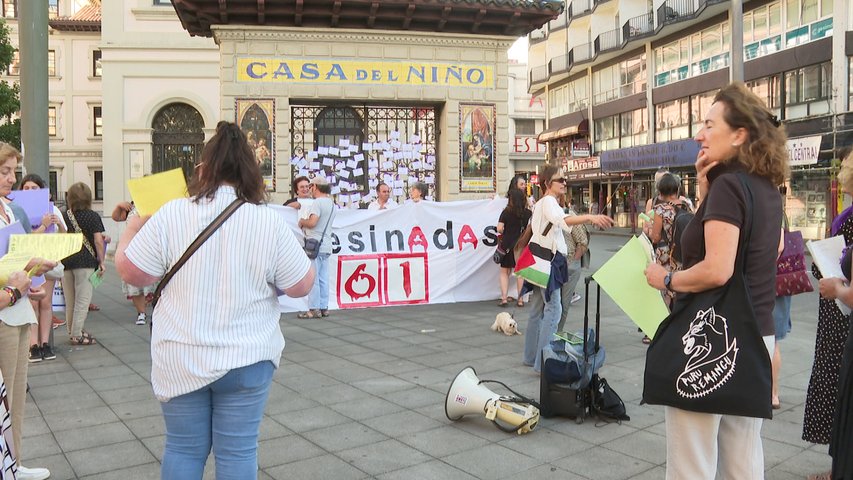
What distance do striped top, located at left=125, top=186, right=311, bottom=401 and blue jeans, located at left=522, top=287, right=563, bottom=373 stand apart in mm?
3863

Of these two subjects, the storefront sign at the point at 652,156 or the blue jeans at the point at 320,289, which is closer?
the blue jeans at the point at 320,289

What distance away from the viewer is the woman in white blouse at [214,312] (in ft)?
9.07

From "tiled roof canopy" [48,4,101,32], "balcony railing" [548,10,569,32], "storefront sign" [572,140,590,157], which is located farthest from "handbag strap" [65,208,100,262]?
"balcony railing" [548,10,569,32]

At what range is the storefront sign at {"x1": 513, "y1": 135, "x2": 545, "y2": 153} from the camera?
221 feet

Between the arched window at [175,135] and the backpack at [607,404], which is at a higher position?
the arched window at [175,135]

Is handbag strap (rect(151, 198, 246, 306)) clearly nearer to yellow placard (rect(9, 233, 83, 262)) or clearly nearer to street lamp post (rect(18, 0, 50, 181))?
yellow placard (rect(9, 233, 83, 262))

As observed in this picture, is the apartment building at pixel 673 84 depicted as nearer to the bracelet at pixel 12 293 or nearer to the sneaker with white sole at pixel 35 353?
the sneaker with white sole at pixel 35 353

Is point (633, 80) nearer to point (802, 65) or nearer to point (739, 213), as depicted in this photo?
point (802, 65)

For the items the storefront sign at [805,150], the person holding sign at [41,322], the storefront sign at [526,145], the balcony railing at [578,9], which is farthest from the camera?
the storefront sign at [526,145]

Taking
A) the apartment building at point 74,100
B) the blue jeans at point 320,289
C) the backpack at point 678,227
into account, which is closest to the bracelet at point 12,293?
the backpack at point 678,227

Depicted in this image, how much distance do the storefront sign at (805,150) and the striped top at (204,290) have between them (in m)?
25.9

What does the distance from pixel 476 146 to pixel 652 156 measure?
25703 millimetres

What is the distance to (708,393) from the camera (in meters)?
2.65

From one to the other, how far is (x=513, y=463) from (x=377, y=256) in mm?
6948
